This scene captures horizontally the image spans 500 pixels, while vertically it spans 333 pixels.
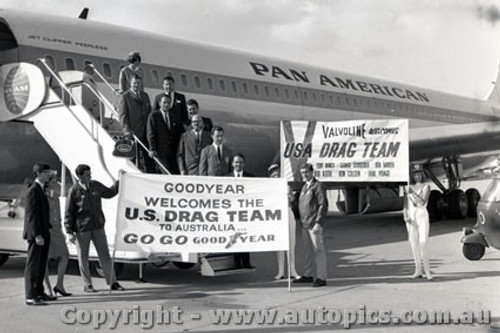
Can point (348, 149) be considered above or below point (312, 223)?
above

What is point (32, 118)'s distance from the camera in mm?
9109

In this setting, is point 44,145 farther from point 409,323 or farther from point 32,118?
point 409,323

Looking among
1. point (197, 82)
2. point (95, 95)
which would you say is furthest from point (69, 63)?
point (197, 82)

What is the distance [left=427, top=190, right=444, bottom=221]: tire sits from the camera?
19141mm

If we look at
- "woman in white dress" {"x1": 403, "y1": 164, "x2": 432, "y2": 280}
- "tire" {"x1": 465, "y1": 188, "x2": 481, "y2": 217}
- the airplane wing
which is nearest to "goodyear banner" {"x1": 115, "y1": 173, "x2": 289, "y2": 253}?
"woman in white dress" {"x1": 403, "y1": 164, "x2": 432, "y2": 280}

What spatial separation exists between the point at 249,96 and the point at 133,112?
260 inches

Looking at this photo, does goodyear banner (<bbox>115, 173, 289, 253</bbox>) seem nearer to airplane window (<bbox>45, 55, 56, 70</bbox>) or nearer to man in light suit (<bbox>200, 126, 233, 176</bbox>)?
man in light suit (<bbox>200, 126, 233, 176</bbox>)

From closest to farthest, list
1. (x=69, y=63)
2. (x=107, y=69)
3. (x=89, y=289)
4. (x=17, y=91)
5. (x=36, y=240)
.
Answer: (x=36, y=240) → (x=89, y=289) → (x=17, y=91) → (x=69, y=63) → (x=107, y=69)

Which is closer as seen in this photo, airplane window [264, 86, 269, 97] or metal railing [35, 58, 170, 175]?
metal railing [35, 58, 170, 175]

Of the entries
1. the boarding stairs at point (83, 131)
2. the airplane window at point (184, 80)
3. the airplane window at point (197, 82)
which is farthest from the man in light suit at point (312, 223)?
the airplane window at point (197, 82)

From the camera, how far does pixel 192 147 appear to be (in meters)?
8.68

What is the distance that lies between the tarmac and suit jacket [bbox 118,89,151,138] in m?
2.07

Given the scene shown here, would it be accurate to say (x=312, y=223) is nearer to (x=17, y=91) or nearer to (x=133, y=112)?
(x=133, y=112)

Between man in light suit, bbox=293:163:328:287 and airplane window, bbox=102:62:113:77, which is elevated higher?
airplane window, bbox=102:62:113:77
